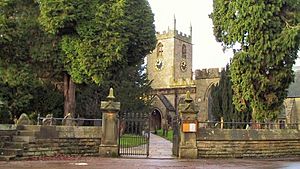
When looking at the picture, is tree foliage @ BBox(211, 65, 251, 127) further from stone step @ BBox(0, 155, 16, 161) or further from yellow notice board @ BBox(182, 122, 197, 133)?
stone step @ BBox(0, 155, 16, 161)

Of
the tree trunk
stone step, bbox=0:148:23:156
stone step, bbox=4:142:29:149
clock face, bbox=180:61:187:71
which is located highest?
clock face, bbox=180:61:187:71

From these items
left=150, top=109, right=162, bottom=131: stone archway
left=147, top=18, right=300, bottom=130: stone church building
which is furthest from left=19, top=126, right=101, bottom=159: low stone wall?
left=150, top=109, right=162, bottom=131: stone archway

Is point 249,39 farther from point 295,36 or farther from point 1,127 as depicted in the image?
point 1,127

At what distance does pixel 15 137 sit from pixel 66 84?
31.4ft

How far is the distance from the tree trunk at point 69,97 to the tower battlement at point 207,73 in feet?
96.9

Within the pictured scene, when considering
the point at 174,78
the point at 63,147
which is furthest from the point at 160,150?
the point at 174,78

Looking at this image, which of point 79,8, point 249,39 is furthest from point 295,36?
point 79,8

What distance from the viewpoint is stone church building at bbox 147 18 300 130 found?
50.8 m

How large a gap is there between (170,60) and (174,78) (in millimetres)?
4732

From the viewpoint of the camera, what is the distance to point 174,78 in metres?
63.6

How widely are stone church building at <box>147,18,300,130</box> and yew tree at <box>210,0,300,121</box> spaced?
26.1 metres

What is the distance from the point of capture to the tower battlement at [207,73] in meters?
50.1

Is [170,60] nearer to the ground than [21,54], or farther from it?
farther from it

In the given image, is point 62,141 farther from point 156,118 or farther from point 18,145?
point 156,118
